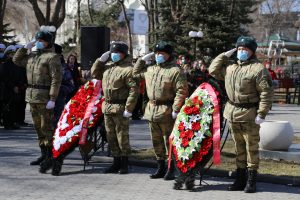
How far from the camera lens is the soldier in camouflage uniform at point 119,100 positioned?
397 inches

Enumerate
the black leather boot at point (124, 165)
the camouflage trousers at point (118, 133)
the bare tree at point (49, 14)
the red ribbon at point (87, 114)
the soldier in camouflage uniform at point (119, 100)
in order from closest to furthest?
the soldier in camouflage uniform at point (119, 100) < the camouflage trousers at point (118, 133) < the black leather boot at point (124, 165) < the red ribbon at point (87, 114) < the bare tree at point (49, 14)

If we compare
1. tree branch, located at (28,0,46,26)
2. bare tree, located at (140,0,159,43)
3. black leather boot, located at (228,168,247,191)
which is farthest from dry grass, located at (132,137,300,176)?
bare tree, located at (140,0,159,43)

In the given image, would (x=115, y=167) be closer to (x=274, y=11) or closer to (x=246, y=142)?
(x=246, y=142)

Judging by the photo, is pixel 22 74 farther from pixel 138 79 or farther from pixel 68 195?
pixel 68 195

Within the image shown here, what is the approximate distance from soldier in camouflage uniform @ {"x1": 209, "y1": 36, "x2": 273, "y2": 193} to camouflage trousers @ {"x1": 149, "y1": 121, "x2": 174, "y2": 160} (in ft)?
3.57

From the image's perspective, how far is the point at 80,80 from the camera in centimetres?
1636

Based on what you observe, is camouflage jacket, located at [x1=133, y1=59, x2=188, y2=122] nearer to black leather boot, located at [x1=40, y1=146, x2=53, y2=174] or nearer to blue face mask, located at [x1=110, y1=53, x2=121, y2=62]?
blue face mask, located at [x1=110, y1=53, x2=121, y2=62]

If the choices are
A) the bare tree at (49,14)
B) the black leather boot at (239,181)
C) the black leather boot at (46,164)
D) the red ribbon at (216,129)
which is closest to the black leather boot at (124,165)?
the black leather boot at (46,164)

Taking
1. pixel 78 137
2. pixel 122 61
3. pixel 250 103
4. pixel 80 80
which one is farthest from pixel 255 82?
pixel 80 80

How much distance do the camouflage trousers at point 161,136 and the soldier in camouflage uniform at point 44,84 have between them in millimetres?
1673

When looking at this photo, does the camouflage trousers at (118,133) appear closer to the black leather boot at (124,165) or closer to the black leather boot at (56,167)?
the black leather boot at (124,165)

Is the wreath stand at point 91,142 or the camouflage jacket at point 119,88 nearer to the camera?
the camouflage jacket at point 119,88

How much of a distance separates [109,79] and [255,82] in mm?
2522

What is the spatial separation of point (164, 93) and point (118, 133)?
1.13m
